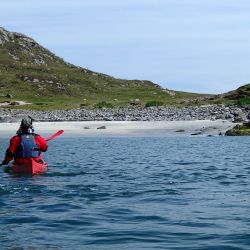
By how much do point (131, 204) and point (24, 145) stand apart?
28.9 feet

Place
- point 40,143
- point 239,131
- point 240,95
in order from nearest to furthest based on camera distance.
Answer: point 40,143 < point 239,131 < point 240,95

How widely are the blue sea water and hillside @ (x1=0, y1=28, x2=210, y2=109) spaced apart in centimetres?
7208

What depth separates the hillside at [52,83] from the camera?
114m

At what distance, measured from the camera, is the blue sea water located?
11.2 metres

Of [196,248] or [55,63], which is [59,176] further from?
[55,63]

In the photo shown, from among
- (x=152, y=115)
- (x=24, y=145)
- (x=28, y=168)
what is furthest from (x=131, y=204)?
(x=152, y=115)

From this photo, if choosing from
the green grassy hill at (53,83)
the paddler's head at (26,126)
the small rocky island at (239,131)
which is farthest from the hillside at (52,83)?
the paddler's head at (26,126)

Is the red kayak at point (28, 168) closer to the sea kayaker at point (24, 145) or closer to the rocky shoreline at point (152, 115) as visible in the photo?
the sea kayaker at point (24, 145)

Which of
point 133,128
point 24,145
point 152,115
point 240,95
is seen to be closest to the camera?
point 24,145

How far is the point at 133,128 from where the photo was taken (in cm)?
5384

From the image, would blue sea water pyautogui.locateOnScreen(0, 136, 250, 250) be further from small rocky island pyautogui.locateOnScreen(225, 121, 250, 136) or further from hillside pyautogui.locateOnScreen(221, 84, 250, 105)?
hillside pyautogui.locateOnScreen(221, 84, 250, 105)

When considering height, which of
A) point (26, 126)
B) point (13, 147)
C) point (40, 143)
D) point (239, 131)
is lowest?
point (239, 131)

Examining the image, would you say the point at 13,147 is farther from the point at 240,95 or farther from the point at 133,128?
the point at 240,95

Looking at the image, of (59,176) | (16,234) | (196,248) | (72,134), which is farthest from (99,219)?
(72,134)
